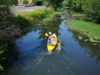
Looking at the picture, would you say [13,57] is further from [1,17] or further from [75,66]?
[75,66]

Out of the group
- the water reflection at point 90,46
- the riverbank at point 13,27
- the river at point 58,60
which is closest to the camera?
the river at point 58,60

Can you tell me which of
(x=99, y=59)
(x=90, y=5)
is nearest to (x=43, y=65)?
(x=99, y=59)

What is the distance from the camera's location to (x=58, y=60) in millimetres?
9180

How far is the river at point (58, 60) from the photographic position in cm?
803

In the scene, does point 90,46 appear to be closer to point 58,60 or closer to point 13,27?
point 58,60

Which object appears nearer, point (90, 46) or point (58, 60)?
point (58, 60)

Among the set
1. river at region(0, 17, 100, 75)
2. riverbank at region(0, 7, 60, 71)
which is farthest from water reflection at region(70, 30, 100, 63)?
riverbank at region(0, 7, 60, 71)

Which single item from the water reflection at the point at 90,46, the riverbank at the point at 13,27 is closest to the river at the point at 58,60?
the water reflection at the point at 90,46

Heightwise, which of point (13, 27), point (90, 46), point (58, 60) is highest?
point (13, 27)

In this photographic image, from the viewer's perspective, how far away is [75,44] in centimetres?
1242

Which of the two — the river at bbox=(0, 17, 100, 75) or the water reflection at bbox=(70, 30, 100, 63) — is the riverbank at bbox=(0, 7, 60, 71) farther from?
Result: the water reflection at bbox=(70, 30, 100, 63)

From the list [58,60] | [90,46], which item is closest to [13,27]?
[58,60]

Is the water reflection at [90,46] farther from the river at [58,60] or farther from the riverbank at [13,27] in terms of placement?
the riverbank at [13,27]

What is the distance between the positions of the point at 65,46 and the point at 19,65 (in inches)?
200
